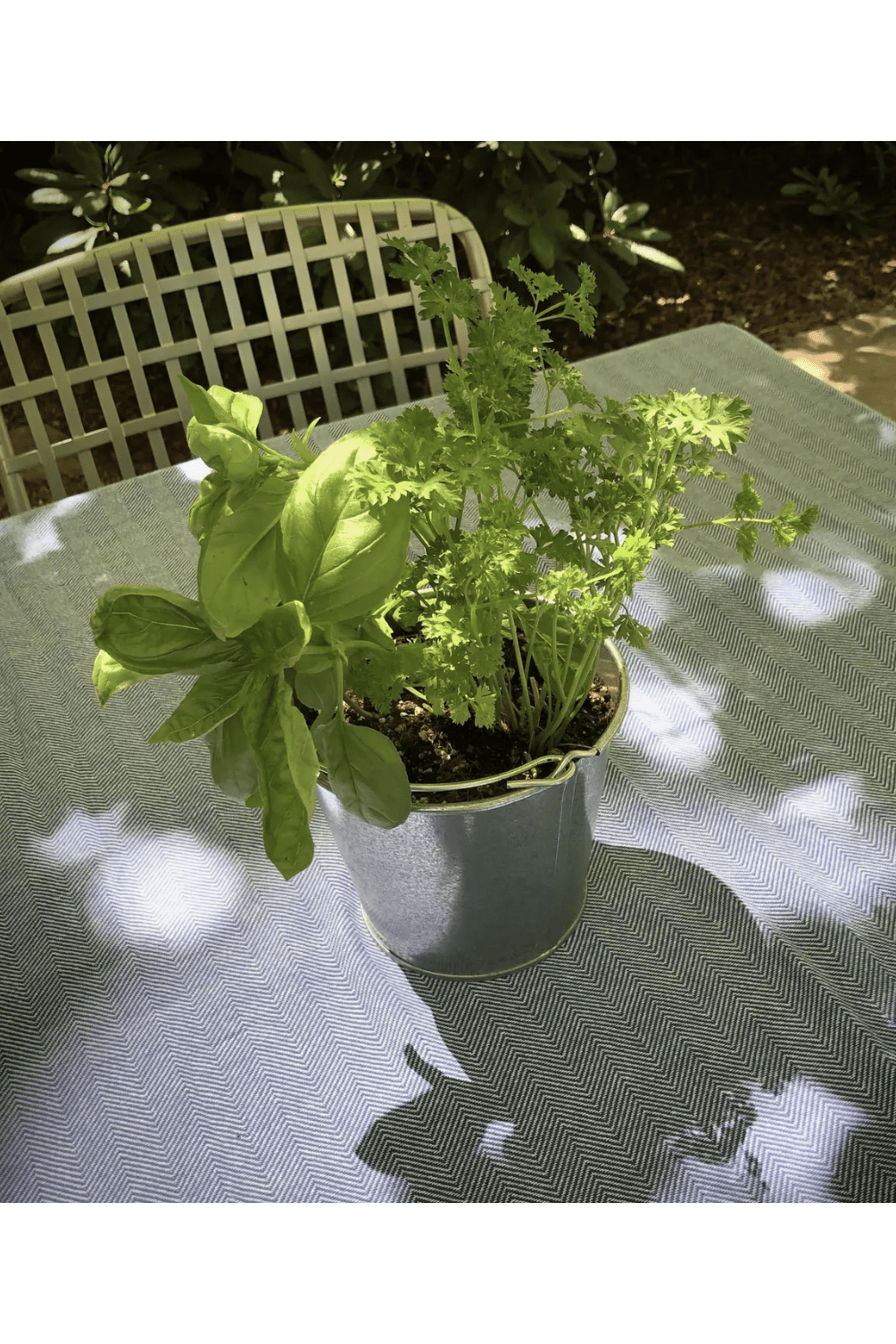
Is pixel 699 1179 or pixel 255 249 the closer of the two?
pixel 699 1179

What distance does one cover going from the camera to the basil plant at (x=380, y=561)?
0.54 metres

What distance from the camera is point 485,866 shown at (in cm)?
68

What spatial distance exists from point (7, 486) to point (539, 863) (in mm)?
941

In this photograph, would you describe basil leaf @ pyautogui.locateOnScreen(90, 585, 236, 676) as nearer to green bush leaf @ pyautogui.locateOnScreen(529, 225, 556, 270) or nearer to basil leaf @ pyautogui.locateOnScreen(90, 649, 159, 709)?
basil leaf @ pyautogui.locateOnScreen(90, 649, 159, 709)

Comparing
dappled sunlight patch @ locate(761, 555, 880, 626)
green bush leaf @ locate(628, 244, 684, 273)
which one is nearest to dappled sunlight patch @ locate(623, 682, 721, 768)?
dappled sunlight patch @ locate(761, 555, 880, 626)

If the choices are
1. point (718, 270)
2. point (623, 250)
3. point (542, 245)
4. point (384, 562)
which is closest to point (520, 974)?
point (384, 562)

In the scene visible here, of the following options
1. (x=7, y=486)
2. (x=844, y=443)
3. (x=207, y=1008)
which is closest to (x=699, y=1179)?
(x=207, y=1008)

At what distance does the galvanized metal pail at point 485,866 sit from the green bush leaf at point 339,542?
134 millimetres

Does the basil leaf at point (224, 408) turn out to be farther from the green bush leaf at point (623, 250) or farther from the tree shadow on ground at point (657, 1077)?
the green bush leaf at point (623, 250)

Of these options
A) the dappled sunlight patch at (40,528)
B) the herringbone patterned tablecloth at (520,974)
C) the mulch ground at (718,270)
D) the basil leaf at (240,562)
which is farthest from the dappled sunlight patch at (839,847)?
the mulch ground at (718,270)

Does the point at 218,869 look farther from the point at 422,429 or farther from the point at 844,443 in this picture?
the point at 844,443

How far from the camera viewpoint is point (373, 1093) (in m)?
0.73

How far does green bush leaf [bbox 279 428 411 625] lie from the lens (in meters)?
0.54
